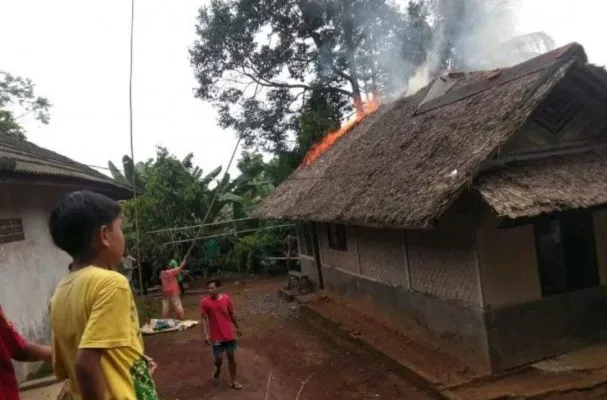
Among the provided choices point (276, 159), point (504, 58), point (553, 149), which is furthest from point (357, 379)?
point (504, 58)

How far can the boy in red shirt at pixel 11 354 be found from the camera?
2469mm

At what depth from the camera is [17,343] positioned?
2551 millimetres

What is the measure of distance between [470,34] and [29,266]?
17317 millimetres

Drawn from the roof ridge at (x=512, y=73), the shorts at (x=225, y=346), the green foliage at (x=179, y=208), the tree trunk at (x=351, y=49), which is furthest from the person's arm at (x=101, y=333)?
the tree trunk at (x=351, y=49)

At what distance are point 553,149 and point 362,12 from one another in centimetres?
1433

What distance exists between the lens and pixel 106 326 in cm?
179

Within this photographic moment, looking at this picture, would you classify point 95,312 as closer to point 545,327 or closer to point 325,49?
point 545,327

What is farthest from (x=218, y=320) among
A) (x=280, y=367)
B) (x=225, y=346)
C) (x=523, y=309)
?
(x=523, y=309)

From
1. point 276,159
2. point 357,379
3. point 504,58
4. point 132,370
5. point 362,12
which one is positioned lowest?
point 357,379

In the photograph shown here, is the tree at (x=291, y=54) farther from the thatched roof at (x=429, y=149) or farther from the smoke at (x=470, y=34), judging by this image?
the thatched roof at (x=429, y=149)

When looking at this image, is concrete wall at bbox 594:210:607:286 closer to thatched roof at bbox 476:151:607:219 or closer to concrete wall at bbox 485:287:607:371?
concrete wall at bbox 485:287:607:371

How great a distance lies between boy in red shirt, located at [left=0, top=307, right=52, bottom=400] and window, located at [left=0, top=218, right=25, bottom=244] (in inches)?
206

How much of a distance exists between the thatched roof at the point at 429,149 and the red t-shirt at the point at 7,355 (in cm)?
428

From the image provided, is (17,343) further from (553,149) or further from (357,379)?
(553,149)
